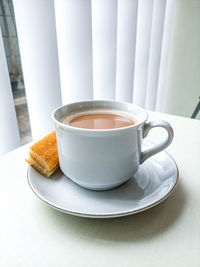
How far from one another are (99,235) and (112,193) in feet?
0.22

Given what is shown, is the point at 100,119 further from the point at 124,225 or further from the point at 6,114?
the point at 6,114

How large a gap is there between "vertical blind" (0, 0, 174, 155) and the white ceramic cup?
397 millimetres

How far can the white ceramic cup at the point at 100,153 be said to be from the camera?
289mm

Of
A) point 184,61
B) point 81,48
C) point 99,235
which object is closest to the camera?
point 99,235

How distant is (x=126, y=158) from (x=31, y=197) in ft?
0.47

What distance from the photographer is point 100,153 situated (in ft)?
0.97

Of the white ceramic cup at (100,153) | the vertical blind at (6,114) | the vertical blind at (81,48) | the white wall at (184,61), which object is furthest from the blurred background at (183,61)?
the white ceramic cup at (100,153)

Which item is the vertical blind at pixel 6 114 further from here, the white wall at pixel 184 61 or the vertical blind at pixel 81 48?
the white wall at pixel 184 61

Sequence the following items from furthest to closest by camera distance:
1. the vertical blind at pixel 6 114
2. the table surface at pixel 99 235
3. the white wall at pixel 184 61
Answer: the white wall at pixel 184 61, the vertical blind at pixel 6 114, the table surface at pixel 99 235

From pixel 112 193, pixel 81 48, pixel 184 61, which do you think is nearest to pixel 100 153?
pixel 112 193

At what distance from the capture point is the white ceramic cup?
289mm

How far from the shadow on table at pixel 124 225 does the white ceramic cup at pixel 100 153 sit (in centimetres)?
5

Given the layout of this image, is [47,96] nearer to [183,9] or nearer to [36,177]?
[36,177]

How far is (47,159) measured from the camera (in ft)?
1.18
